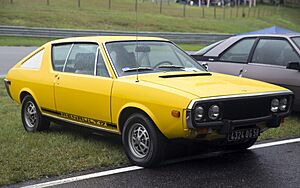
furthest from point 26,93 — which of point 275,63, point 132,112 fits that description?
point 275,63

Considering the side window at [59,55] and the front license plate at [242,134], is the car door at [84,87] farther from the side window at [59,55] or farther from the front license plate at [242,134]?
the front license plate at [242,134]

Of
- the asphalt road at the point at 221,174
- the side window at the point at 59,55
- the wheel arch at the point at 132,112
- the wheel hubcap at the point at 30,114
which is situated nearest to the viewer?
the asphalt road at the point at 221,174

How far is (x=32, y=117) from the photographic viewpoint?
7.19 m

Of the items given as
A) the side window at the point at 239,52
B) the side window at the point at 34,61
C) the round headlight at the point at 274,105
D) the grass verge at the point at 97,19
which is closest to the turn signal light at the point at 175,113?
the round headlight at the point at 274,105

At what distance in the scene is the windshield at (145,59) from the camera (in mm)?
5957

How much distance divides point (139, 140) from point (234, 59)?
4.12 m

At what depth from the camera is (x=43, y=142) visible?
640 cm

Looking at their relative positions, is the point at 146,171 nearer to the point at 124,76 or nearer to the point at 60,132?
the point at 124,76

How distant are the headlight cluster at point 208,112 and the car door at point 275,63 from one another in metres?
3.27

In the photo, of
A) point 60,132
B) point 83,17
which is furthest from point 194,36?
point 60,132

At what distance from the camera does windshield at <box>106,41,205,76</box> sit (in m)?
5.96

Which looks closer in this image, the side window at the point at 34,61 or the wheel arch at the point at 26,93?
the wheel arch at the point at 26,93

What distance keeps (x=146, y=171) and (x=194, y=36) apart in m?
22.9

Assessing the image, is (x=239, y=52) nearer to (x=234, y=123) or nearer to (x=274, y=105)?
(x=274, y=105)
